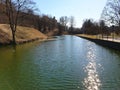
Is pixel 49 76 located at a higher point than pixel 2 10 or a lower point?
lower

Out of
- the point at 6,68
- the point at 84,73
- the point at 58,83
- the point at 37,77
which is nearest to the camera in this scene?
the point at 58,83

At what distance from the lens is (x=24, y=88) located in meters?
15.8

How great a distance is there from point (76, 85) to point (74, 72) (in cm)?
449

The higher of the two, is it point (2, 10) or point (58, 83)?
point (2, 10)

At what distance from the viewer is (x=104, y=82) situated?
17.3 meters

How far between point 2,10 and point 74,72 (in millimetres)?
37121

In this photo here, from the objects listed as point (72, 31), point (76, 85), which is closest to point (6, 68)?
point (76, 85)

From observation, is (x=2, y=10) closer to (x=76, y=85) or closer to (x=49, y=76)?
(x=49, y=76)

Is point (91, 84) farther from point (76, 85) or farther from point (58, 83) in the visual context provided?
point (58, 83)

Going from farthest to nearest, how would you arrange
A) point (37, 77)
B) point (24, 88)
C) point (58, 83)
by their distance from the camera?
1. point (37, 77)
2. point (58, 83)
3. point (24, 88)

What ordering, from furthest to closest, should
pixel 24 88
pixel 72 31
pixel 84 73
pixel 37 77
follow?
pixel 72 31
pixel 84 73
pixel 37 77
pixel 24 88

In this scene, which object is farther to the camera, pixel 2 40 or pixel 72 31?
pixel 72 31

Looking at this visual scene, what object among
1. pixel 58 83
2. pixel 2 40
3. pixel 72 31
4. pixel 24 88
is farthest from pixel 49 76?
pixel 72 31

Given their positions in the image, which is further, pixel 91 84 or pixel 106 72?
pixel 106 72
